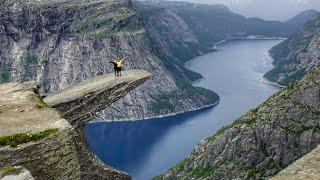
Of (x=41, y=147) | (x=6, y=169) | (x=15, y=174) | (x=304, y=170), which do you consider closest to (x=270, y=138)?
(x=41, y=147)

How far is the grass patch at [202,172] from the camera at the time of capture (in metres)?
180

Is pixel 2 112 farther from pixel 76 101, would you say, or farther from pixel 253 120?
pixel 253 120

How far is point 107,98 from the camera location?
25.0m

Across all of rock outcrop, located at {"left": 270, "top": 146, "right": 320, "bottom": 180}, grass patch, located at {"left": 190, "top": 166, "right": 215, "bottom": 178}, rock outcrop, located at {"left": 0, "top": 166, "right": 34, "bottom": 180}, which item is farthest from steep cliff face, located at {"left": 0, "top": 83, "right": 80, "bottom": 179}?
grass patch, located at {"left": 190, "top": 166, "right": 215, "bottom": 178}

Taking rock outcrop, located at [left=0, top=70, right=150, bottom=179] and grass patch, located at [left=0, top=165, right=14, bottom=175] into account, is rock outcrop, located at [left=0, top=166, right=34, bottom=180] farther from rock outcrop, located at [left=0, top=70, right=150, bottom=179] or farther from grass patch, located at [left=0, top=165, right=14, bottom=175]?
rock outcrop, located at [left=0, top=70, right=150, bottom=179]

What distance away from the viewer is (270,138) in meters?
181

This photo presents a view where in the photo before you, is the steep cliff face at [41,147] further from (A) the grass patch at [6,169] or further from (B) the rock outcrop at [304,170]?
(B) the rock outcrop at [304,170]

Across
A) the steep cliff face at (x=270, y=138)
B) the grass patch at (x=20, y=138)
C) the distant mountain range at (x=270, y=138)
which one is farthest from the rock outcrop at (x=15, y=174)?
the steep cliff face at (x=270, y=138)

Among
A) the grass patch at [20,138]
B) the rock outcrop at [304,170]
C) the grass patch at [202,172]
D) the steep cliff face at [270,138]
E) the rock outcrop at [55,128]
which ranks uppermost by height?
the rock outcrop at [304,170]

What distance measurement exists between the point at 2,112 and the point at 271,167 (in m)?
162

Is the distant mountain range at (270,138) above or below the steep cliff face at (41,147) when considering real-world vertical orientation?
below

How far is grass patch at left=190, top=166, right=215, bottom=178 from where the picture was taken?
180125mm

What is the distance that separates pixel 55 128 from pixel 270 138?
167238 millimetres

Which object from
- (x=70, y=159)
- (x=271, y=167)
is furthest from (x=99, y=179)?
(x=271, y=167)
